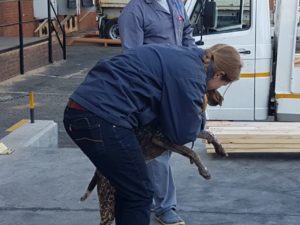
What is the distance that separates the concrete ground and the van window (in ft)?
5.80

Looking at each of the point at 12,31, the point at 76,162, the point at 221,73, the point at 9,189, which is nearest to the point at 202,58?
the point at 221,73

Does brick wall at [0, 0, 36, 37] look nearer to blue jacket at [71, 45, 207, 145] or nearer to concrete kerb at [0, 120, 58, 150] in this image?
concrete kerb at [0, 120, 58, 150]

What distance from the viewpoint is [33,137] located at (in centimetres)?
736

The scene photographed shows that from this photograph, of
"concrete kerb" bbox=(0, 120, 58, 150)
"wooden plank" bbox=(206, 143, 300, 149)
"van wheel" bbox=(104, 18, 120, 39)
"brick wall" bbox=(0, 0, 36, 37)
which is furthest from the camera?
"van wheel" bbox=(104, 18, 120, 39)

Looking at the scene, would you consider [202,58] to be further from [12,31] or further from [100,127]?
[12,31]

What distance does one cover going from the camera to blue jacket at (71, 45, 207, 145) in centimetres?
350

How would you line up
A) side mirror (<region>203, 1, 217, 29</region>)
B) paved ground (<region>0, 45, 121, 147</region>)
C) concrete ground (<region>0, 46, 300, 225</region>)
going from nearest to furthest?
concrete ground (<region>0, 46, 300, 225</region>)
side mirror (<region>203, 1, 217, 29</region>)
paved ground (<region>0, 45, 121, 147</region>)

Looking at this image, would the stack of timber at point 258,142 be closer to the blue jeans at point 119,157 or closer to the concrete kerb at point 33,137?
the concrete kerb at point 33,137

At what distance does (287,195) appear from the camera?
5488mm

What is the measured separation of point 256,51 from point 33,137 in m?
2.80

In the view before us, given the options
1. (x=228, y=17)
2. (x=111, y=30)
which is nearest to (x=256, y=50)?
(x=228, y=17)

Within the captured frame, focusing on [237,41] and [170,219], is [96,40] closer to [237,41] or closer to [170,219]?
[237,41]

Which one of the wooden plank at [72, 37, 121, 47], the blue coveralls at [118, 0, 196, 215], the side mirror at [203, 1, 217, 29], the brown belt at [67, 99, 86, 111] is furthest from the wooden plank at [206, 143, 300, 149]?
the wooden plank at [72, 37, 121, 47]

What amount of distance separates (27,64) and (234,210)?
31.3 ft
